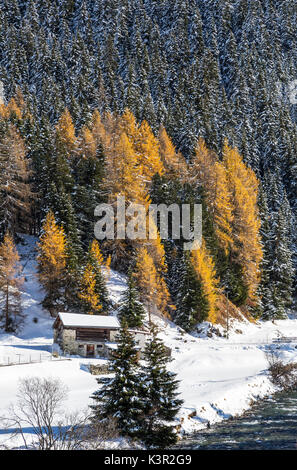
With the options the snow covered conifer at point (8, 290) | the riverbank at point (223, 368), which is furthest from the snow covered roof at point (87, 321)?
the riverbank at point (223, 368)

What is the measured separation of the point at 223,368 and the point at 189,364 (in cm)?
337

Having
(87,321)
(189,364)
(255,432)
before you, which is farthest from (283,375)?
(87,321)

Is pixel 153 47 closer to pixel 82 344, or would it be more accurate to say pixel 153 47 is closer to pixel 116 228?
pixel 116 228

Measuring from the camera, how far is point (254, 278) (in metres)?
59.9

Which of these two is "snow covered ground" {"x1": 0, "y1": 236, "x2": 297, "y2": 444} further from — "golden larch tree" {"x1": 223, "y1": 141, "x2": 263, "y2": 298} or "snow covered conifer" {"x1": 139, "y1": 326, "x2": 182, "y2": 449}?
"golden larch tree" {"x1": 223, "y1": 141, "x2": 263, "y2": 298}

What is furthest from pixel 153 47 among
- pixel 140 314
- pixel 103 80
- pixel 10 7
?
pixel 140 314

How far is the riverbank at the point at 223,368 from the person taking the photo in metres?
27.4

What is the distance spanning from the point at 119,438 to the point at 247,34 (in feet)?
540

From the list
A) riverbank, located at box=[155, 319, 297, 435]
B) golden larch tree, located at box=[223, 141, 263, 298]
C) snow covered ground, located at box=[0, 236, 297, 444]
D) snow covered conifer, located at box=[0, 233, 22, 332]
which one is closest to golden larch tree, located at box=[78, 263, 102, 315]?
snow covered ground, located at box=[0, 236, 297, 444]

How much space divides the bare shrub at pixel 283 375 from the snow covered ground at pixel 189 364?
0.89 metres

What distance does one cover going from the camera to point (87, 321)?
137ft

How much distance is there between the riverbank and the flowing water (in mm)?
990

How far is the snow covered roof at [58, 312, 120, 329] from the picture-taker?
40.6 meters

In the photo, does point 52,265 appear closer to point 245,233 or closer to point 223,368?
point 223,368
